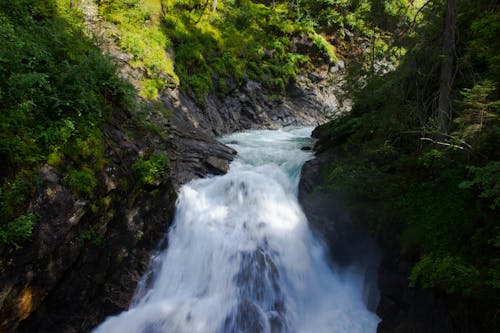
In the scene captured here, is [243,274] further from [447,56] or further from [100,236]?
[447,56]

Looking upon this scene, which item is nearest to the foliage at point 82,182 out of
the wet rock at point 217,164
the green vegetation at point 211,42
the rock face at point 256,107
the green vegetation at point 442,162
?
the wet rock at point 217,164

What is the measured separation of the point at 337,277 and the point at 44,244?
6.72 m

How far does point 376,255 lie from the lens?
→ 721 cm

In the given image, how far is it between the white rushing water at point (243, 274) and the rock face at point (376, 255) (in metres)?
0.44

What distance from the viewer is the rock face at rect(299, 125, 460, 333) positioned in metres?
4.89

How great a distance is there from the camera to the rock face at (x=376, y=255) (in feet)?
16.1

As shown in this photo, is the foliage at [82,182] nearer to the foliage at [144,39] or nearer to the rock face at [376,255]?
the rock face at [376,255]

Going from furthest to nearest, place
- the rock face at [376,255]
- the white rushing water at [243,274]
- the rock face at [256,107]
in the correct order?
the rock face at [256,107], the white rushing water at [243,274], the rock face at [376,255]

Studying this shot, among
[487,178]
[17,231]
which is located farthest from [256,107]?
[487,178]

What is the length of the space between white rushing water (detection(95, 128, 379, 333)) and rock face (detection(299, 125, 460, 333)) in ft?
1.43

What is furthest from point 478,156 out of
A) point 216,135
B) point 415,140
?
point 216,135

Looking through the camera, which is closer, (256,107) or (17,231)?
(17,231)

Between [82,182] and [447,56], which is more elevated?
[447,56]

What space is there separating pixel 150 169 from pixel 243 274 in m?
3.42
